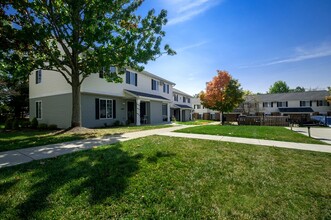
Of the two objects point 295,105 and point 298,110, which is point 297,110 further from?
point 295,105

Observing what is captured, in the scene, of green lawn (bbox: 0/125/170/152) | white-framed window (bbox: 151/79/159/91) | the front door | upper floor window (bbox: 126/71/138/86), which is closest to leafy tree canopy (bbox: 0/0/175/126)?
green lawn (bbox: 0/125/170/152)

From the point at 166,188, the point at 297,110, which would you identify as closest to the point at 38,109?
the point at 166,188

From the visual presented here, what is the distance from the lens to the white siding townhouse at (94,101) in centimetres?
1454

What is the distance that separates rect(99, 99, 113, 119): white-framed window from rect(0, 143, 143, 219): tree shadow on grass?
11.4 metres

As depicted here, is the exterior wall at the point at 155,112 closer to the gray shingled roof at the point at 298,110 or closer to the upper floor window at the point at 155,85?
the upper floor window at the point at 155,85

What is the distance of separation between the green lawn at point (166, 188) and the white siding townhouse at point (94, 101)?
10831 mm

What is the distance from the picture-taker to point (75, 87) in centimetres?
1150

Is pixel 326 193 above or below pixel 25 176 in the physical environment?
below

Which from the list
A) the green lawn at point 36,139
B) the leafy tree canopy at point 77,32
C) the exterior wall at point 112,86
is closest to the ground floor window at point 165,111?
the exterior wall at point 112,86

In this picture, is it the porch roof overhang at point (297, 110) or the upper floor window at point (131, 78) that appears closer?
the upper floor window at point (131, 78)

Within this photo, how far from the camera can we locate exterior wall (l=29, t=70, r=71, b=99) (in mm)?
14922

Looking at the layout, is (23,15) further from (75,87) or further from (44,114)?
(44,114)

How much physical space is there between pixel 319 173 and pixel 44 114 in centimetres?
2032

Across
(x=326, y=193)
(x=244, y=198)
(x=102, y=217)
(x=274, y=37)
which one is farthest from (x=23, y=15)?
(x=274, y=37)
